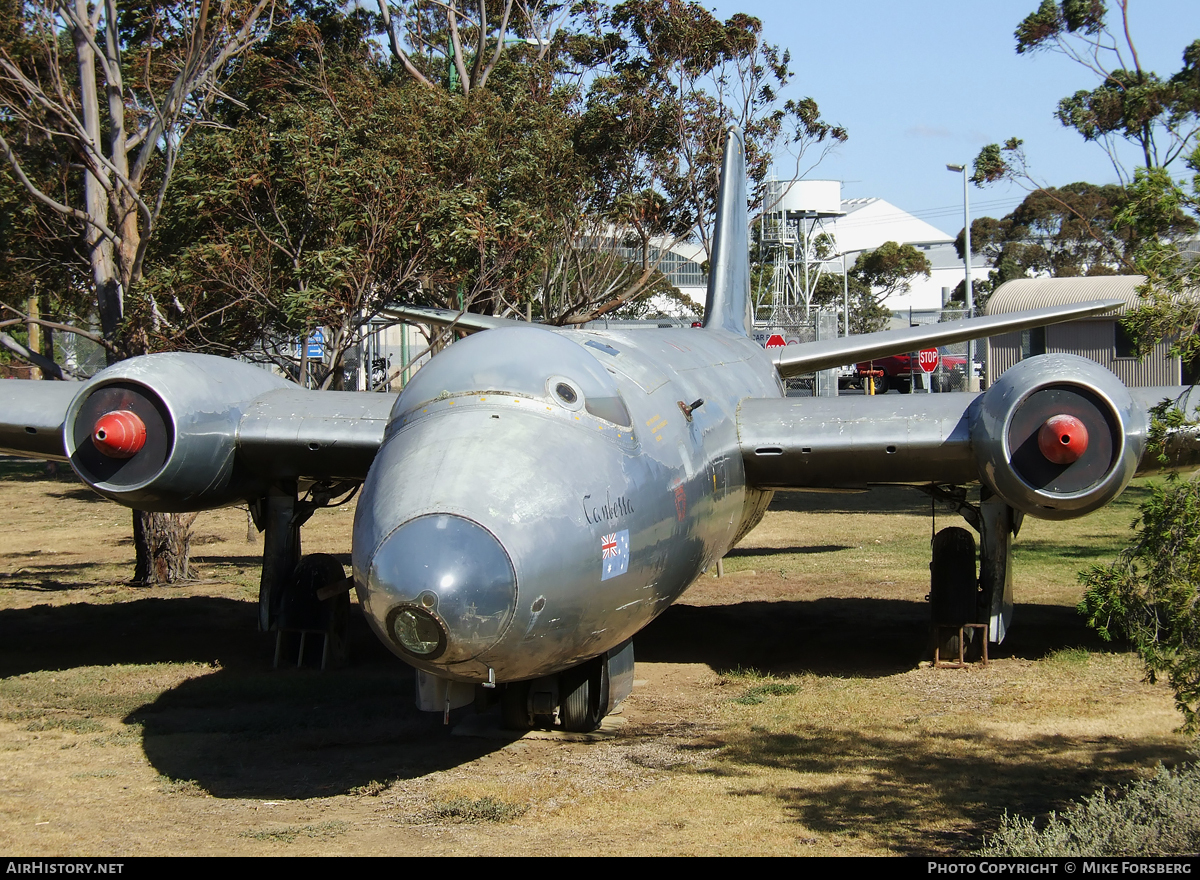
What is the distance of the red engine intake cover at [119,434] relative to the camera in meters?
9.88

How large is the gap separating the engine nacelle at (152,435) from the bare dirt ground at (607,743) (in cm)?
197

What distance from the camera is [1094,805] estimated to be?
636 centimetres

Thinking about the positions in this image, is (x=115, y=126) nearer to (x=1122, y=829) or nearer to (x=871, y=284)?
(x=1122, y=829)

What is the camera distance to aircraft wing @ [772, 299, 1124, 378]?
12695mm

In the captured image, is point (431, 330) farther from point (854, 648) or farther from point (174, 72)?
point (854, 648)

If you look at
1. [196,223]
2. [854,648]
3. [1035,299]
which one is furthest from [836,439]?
[1035,299]

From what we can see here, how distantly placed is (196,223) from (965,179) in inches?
1526

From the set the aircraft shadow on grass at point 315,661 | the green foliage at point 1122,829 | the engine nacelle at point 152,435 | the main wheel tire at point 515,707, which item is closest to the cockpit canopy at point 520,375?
the main wheel tire at point 515,707

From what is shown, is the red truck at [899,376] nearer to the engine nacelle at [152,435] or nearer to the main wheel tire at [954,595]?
the main wheel tire at [954,595]

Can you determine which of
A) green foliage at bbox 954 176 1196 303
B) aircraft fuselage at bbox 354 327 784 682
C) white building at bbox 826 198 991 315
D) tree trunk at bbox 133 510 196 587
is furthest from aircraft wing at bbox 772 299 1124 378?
white building at bbox 826 198 991 315

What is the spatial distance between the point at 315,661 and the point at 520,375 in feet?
19.3

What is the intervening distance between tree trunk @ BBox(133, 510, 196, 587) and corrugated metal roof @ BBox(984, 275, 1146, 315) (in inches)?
1339

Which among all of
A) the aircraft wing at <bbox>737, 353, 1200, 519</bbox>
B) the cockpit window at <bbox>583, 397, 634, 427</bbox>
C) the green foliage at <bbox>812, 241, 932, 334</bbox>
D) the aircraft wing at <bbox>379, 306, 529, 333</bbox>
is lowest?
the aircraft wing at <bbox>737, 353, 1200, 519</bbox>

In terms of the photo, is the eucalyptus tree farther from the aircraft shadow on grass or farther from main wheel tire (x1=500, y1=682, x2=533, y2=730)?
main wheel tire (x1=500, y1=682, x2=533, y2=730)
